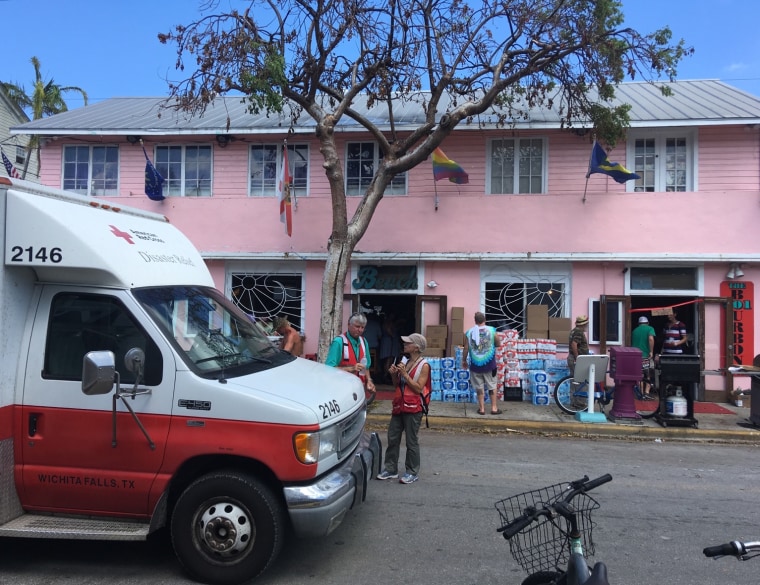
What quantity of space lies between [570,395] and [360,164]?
654cm

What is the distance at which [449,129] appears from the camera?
1009cm

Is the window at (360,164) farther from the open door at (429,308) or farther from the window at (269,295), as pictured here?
A: the open door at (429,308)

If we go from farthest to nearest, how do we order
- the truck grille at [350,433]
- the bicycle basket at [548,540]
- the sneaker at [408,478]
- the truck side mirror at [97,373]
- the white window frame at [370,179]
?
the white window frame at [370,179] → the sneaker at [408,478] → the truck grille at [350,433] → the truck side mirror at [97,373] → the bicycle basket at [548,540]

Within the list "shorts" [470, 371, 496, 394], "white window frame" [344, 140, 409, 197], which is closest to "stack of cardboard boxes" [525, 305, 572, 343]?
"shorts" [470, 371, 496, 394]

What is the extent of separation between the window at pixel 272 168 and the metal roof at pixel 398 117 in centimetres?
53

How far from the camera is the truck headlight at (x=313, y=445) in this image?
3.68m

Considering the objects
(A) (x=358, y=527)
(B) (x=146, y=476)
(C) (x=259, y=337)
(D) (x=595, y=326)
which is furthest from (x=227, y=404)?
(D) (x=595, y=326)

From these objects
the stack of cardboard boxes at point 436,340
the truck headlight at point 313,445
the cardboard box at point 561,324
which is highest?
the cardboard box at point 561,324

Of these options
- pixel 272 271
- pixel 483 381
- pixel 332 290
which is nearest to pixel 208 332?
pixel 332 290

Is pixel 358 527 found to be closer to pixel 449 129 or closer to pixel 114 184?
pixel 449 129

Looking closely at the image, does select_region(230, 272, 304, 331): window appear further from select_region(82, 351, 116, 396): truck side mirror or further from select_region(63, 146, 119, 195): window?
select_region(82, 351, 116, 396): truck side mirror

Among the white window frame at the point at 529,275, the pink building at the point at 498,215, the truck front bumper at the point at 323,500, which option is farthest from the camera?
the white window frame at the point at 529,275

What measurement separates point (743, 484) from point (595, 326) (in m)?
5.56

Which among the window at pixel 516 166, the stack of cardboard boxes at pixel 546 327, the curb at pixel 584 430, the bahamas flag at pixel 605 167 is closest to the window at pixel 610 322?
the stack of cardboard boxes at pixel 546 327
